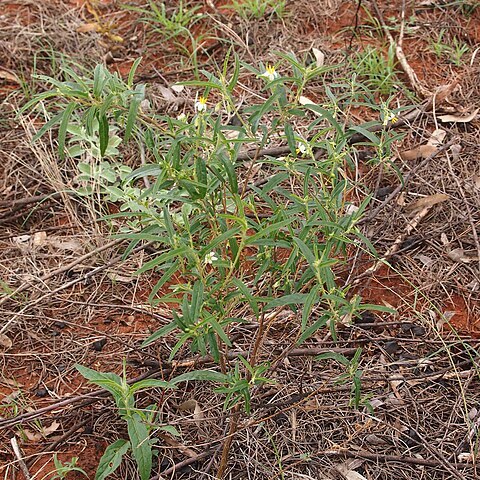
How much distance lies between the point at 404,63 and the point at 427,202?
3.23 feet

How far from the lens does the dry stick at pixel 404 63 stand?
395 centimetres

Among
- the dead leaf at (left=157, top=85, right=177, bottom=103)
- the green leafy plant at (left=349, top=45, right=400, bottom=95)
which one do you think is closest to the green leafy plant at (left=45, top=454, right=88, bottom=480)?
the dead leaf at (left=157, top=85, right=177, bottom=103)

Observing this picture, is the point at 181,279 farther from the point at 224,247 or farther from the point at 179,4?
the point at 179,4

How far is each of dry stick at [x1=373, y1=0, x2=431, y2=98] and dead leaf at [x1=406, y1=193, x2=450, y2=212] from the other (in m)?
0.74

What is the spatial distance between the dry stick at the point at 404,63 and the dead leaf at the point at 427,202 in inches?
29.1

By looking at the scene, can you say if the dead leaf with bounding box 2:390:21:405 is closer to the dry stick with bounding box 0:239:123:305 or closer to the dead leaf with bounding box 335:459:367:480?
the dry stick with bounding box 0:239:123:305

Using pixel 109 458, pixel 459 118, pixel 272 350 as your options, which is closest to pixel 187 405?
pixel 272 350

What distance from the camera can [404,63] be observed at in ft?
13.3

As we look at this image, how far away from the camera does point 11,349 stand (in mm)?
3047

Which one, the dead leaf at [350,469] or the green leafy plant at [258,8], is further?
the green leafy plant at [258,8]

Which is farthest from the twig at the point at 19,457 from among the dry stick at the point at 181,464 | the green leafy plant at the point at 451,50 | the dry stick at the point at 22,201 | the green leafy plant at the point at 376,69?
the green leafy plant at the point at 451,50

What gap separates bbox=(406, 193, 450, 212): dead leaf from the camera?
11.2 feet

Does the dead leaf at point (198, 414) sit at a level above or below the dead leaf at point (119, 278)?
below

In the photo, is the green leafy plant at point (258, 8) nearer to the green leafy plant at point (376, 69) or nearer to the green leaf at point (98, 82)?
the green leafy plant at point (376, 69)
